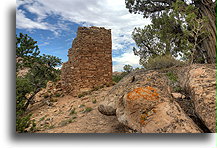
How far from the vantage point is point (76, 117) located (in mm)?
4371

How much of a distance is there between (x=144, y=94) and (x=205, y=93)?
90 cm

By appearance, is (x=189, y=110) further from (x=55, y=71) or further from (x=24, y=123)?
(x=55, y=71)

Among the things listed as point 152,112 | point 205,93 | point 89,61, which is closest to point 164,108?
point 152,112

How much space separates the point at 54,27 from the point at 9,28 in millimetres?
977

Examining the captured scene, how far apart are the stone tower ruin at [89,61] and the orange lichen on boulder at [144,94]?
16.8 ft

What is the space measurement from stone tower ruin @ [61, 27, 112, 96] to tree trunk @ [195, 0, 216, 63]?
4799mm

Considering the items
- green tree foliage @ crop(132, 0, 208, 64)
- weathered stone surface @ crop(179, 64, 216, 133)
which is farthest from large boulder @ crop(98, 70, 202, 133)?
green tree foliage @ crop(132, 0, 208, 64)

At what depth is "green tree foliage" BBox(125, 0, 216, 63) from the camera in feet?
20.3

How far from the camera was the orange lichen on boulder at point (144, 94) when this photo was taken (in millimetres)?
2100

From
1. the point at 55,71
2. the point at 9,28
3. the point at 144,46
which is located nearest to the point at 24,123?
the point at 9,28

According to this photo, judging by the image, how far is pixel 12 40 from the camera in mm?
3111

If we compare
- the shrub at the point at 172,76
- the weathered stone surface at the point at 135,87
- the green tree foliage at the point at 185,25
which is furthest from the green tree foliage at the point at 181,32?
the weathered stone surface at the point at 135,87

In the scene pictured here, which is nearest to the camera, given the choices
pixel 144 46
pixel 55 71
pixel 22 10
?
pixel 22 10

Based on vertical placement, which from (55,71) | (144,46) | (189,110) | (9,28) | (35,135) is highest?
(144,46)
